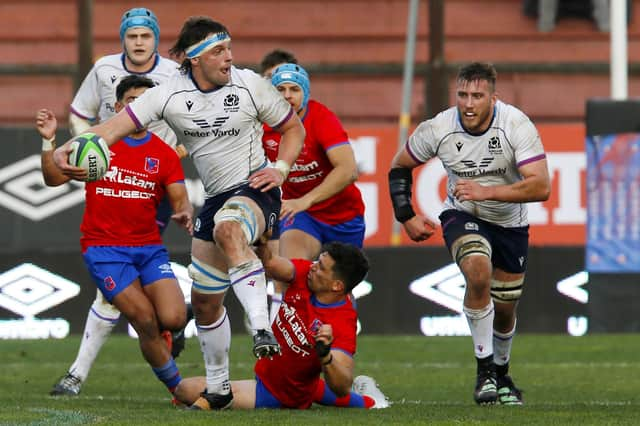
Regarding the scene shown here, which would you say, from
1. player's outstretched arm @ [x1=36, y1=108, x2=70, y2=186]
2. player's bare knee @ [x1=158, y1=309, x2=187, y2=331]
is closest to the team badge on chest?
player's outstretched arm @ [x1=36, y1=108, x2=70, y2=186]

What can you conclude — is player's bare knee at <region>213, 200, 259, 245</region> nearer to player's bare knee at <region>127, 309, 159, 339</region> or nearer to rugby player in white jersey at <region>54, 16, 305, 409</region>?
rugby player in white jersey at <region>54, 16, 305, 409</region>

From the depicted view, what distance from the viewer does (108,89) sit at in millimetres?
11883

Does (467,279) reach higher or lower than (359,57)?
lower

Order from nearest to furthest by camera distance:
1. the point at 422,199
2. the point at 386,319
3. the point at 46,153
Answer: the point at 46,153, the point at 386,319, the point at 422,199

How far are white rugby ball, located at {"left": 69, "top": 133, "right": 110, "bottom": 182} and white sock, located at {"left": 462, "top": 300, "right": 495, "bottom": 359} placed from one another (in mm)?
2670

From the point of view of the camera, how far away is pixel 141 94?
1020 cm

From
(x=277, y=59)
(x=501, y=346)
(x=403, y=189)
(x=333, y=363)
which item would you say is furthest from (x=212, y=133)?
(x=501, y=346)

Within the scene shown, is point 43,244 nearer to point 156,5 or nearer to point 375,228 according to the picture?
point 375,228

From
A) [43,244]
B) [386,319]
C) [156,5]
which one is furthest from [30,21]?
[386,319]

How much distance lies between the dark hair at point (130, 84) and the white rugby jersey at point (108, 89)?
2.85 feet

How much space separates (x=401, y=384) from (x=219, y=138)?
3127 millimetres

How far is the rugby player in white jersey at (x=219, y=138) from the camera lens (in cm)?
948

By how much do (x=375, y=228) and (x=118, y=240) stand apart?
20.4ft

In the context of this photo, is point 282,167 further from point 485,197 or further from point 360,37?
point 360,37
